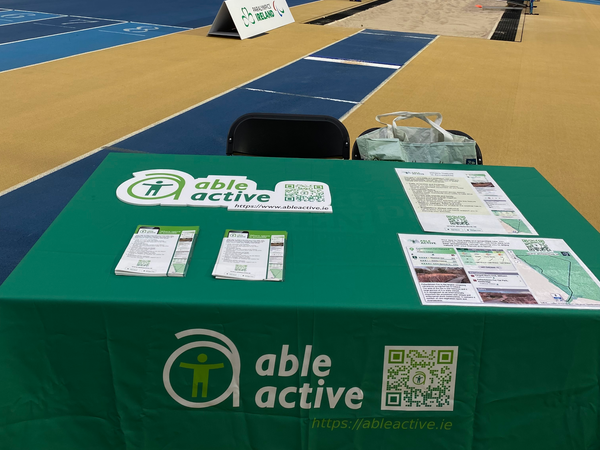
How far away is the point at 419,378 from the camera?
149 cm

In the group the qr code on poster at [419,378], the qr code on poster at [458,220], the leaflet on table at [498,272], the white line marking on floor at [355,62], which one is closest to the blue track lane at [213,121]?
the white line marking on floor at [355,62]

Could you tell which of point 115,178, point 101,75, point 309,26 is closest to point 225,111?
point 101,75

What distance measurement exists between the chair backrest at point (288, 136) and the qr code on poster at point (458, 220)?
1054mm

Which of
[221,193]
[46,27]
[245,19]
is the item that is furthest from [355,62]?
[221,193]

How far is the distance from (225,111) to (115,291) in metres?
4.73

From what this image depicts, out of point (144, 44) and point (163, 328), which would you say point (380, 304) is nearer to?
point (163, 328)

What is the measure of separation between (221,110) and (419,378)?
5.00 metres

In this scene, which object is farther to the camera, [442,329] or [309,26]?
[309,26]

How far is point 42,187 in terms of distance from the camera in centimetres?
405

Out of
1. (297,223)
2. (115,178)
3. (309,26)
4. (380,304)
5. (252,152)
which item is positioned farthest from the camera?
(309,26)

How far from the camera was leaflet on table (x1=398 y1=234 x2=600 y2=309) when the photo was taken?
1487 mm

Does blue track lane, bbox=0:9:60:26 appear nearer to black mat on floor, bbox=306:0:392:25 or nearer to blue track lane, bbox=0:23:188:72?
blue track lane, bbox=0:23:188:72

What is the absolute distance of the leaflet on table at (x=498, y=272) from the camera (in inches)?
58.6

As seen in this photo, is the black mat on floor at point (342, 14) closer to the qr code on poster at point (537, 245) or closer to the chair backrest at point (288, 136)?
the chair backrest at point (288, 136)
